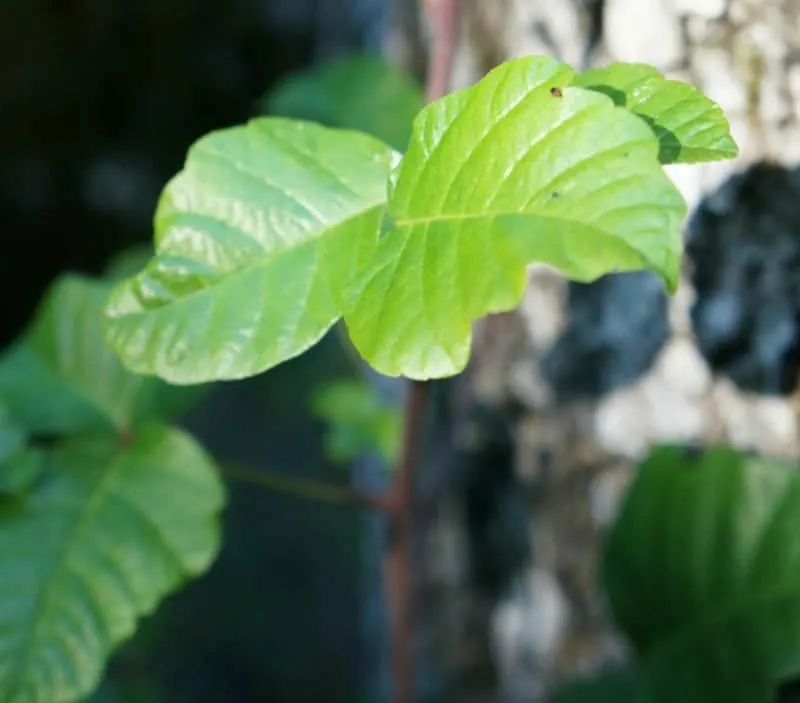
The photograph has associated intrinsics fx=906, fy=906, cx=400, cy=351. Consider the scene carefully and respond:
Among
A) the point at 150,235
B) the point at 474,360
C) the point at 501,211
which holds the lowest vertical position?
the point at 150,235

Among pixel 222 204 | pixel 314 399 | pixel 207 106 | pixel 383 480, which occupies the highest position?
pixel 222 204

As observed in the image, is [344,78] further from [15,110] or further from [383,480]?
[15,110]

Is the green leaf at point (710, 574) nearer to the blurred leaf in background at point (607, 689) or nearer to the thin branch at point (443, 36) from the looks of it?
the blurred leaf in background at point (607, 689)

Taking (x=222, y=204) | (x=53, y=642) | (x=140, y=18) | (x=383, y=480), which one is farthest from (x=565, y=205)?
(x=140, y=18)

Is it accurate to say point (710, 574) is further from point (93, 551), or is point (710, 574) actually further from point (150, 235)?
point (150, 235)

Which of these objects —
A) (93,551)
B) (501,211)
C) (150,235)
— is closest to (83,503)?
Result: (93,551)

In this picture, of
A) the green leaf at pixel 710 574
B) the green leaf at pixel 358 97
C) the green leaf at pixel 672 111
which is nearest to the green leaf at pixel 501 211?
the green leaf at pixel 672 111
